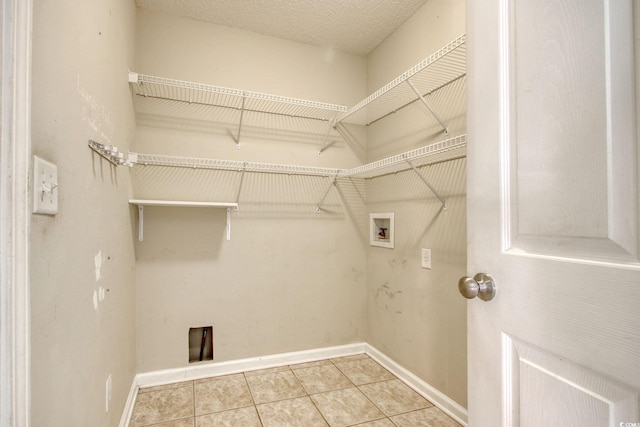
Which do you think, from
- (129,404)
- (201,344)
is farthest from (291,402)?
(129,404)

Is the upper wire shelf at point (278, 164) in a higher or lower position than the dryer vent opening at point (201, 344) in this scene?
higher

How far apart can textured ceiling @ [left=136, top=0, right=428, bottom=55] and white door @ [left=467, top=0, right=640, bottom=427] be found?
1.45m

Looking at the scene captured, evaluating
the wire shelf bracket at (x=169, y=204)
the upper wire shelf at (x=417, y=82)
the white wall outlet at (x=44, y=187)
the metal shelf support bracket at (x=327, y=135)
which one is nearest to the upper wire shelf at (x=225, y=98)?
the metal shelf support bracket at (x=327, y=135)

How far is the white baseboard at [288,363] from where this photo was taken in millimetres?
1748

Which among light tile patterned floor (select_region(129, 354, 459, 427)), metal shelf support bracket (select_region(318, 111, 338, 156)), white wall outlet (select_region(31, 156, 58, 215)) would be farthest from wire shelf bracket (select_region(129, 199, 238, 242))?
white wall outlet (select_region(31, 156, 58, 215))

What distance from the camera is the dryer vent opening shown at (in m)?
2.20

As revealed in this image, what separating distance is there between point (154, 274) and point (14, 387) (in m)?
1.65

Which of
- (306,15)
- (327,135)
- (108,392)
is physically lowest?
(108,392)

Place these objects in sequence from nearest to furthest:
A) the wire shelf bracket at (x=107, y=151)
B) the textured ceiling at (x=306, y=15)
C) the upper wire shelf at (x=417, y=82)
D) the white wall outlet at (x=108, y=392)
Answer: the wire shelf bracket at (x=107, y=151)
the white wall outlet at (x=108, y=392)
the upper wire shelf at (x=417, y=82)
the textured ceiling at (x=306, y=15)

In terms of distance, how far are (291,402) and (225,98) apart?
79.0 inches

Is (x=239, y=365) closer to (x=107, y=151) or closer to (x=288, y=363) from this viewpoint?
(x=288, y=363)

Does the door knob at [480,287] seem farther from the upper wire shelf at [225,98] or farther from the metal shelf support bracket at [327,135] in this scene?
the metal shelf support bracket at [327,135]

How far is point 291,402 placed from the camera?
1859mm

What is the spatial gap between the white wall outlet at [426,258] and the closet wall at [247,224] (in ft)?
2.33
